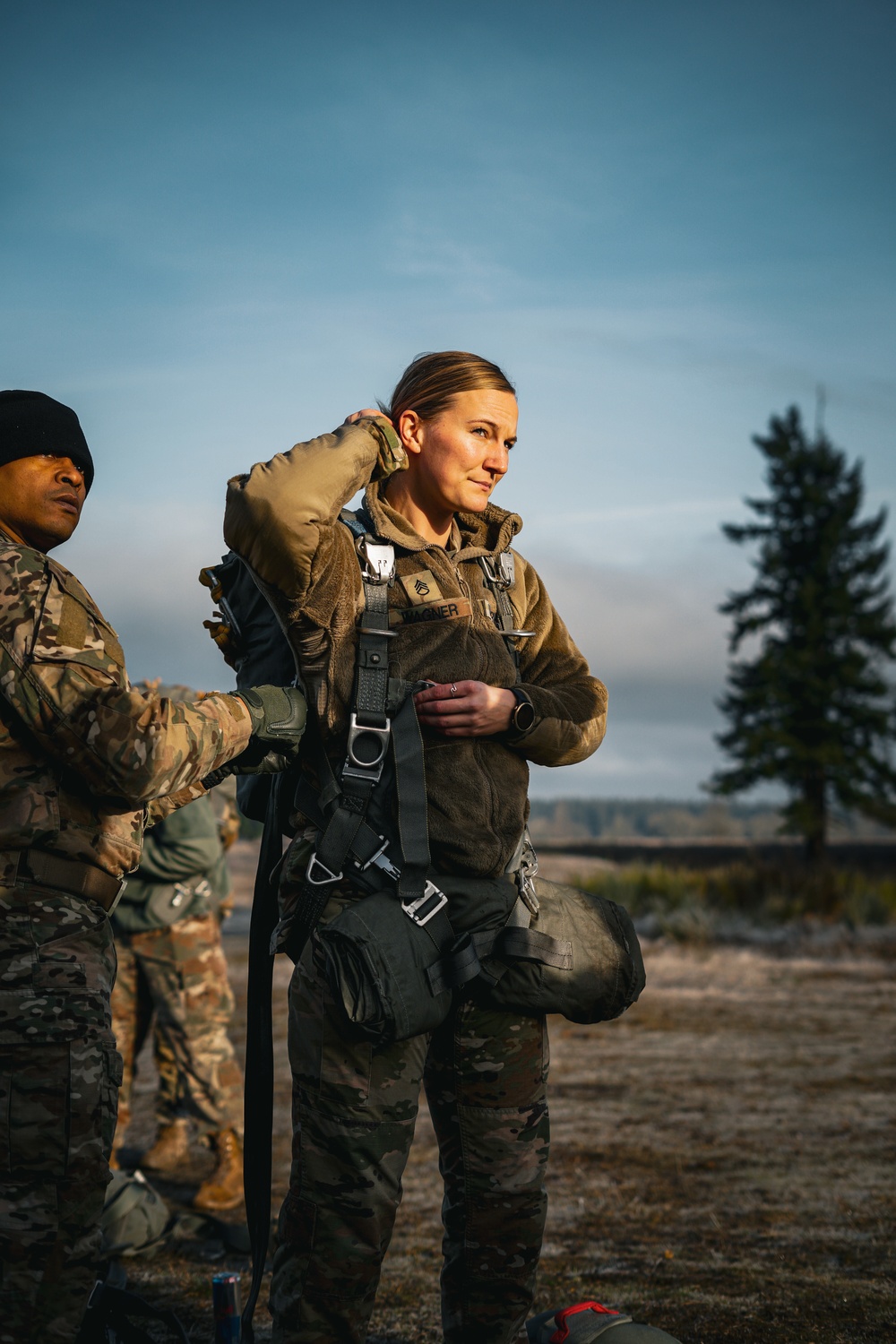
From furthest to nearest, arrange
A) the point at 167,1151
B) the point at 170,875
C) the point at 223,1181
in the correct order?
the point at 167,1151
the point at 170,875
the point at 223,1181

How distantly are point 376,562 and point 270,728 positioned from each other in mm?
503

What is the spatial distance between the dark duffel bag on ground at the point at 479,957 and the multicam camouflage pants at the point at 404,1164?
0.33ft

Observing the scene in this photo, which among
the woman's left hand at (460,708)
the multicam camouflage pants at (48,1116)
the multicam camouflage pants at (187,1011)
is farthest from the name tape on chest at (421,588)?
the multicam camouflage pants at (187,1011)

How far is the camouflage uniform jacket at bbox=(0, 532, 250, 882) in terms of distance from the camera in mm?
2336

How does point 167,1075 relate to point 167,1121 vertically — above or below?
above

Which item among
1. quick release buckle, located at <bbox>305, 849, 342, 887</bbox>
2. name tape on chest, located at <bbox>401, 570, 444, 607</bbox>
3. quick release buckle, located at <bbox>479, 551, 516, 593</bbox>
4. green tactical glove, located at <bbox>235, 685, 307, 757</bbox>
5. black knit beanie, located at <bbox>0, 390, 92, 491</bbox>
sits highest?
black knit beanie, located at <bbox>0, 390, 92, 491</bbox>

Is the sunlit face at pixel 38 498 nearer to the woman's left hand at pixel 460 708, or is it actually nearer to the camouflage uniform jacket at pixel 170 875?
the woman's left hand at pixel 460 708

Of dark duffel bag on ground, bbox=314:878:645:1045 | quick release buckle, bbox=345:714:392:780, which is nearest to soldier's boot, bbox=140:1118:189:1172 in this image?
dark duffel bag on ground, bbox=314:878:645:1045

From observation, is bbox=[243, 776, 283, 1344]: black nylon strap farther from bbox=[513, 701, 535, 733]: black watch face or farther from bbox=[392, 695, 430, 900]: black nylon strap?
bbox=[513, 701, 535, 733]: black watch face

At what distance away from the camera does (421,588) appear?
2.84 meters

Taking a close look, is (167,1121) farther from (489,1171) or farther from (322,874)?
(322,874)

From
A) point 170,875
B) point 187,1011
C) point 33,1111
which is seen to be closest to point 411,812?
point 33,1111

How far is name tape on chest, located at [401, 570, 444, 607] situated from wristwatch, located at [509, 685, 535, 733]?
31cm

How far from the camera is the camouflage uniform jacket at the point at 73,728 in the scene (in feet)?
7.66
